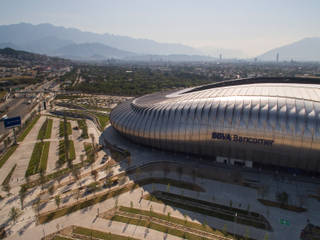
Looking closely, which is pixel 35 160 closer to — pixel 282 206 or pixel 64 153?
pixel 64 153

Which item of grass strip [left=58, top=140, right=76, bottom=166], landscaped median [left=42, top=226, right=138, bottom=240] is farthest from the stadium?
landscaped median [left=42, top=226, right=138, bottom=240]

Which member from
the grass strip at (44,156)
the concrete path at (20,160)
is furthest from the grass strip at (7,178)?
the grass strip at (44,156)

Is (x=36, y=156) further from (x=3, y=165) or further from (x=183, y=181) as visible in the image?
(x=183, y=181)

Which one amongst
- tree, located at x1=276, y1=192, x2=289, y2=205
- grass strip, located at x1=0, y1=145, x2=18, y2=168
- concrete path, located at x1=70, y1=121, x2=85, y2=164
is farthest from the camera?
concrete path, located at x1=70, y1=121, x2=85, y2=164

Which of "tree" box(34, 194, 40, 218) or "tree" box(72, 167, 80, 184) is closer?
"tree" box(34, 194, 40, 218)

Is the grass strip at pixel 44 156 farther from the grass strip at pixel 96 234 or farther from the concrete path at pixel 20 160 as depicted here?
the grass strip at pixel 96 234

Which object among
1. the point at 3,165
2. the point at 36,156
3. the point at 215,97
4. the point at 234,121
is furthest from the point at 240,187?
the point at 3,165

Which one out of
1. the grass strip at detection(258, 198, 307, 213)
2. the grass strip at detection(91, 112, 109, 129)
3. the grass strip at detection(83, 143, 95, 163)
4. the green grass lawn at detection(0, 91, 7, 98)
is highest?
the green grass lawn at detection(0, 91, 7, 98)

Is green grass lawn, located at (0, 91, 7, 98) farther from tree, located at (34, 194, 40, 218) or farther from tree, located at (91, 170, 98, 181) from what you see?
tree, located at (34, 194, 40, 218)
